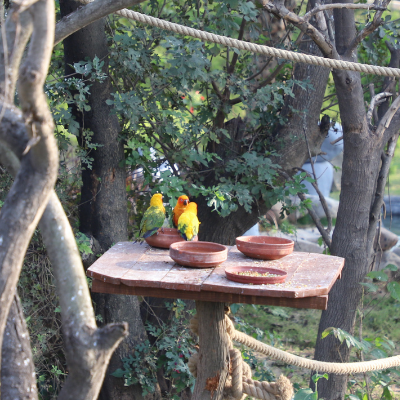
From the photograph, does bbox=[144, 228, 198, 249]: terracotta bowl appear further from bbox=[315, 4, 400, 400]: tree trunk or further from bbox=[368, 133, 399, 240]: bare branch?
bbox=[368, 133, 399, 240]: bare branch

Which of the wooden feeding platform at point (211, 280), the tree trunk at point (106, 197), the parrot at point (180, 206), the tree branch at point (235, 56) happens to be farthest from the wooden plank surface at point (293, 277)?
the tree branch at point (235, 56)

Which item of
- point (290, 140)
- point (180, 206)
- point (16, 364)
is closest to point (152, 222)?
point (180, 206)

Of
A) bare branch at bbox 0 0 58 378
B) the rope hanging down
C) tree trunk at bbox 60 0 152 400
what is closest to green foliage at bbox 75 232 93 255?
tree trunk at bbox 60 0 152 400

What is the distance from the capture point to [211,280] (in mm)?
1830

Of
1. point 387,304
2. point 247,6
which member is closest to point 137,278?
point 247,6

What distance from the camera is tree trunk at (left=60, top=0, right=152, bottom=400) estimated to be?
119 inches

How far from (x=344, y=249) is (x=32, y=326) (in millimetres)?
1990

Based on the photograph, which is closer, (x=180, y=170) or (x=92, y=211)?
(x=92, y=211)

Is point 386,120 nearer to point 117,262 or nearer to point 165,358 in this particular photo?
point 117,262

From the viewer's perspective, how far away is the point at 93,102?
3.02m

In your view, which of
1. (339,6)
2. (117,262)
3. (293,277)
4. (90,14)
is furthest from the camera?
(339,6)

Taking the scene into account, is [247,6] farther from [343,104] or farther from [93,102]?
[93,102]

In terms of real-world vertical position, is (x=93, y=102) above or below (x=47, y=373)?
above

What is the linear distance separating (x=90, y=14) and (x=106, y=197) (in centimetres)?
161
